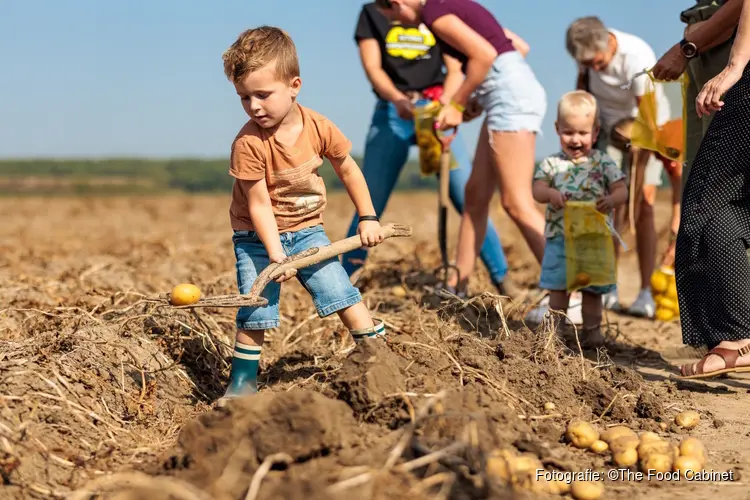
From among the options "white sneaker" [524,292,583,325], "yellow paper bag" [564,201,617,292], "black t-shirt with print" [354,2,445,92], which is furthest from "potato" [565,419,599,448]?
"black t-shirt with print" [354,2,445,92]

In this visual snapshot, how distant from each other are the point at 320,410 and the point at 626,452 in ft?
3.74

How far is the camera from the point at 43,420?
3.44m

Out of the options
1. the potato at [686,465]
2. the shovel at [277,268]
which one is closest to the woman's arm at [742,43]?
the shovel at [277,268]

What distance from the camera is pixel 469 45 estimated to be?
5750 mm

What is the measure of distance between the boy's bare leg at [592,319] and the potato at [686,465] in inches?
84.9

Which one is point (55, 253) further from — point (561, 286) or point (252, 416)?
point (252, 416)

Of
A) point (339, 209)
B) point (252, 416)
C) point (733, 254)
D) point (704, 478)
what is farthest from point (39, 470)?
point (339, 209)

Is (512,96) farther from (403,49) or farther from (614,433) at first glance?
(614,433)

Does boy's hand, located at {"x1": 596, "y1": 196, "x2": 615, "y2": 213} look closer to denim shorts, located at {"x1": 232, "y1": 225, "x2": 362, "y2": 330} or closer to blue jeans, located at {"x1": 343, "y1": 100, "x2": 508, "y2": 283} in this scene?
blue jeans, located at {"x1": 343, "y1": 100, "x2": 508, "y2": 283}

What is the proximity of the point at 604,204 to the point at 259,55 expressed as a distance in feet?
7.86

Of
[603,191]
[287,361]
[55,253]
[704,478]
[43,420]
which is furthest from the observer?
[55,253]

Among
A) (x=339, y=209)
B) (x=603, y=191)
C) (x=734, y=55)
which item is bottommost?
(x=339, y=209)

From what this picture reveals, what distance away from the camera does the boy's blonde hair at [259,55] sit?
371 centimetres

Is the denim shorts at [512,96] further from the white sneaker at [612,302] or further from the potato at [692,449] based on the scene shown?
the potato at [692,449]
